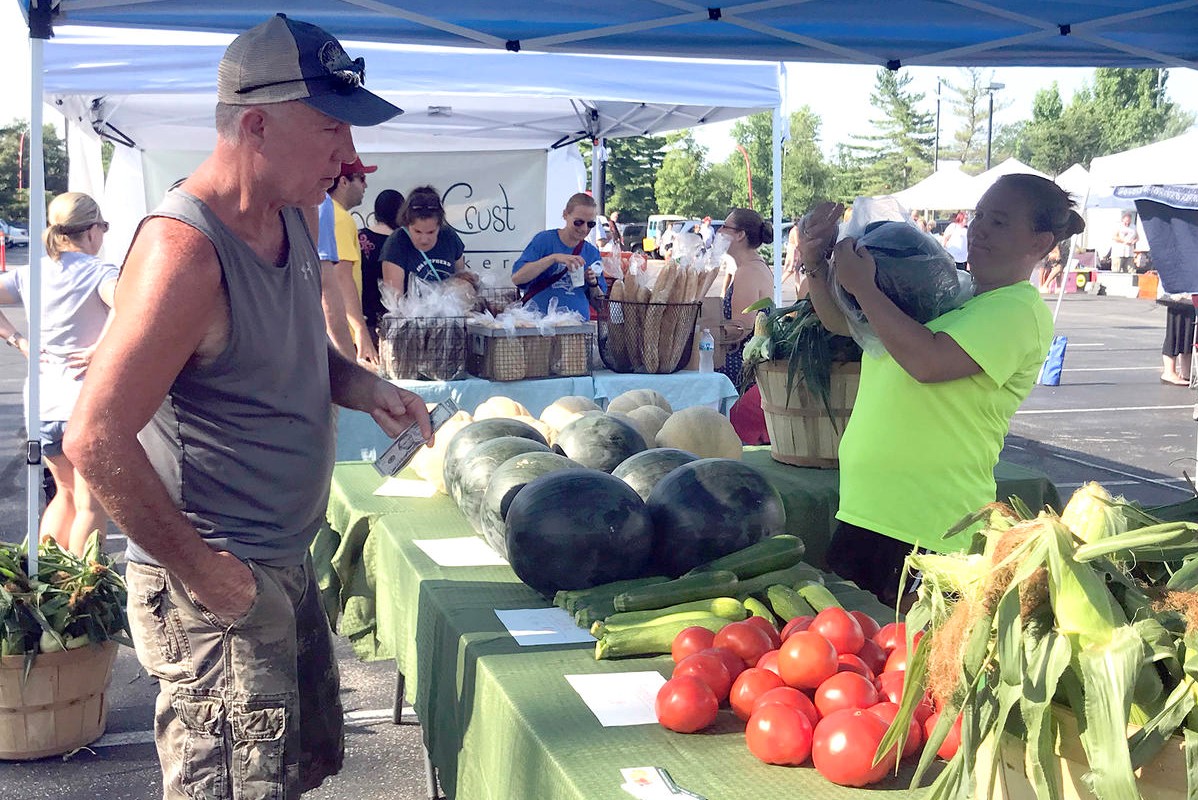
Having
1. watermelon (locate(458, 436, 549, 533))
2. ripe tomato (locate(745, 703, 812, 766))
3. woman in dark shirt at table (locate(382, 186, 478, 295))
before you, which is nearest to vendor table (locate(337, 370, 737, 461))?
woman in dark shirt at table (locate(382, 186, 478, 295))

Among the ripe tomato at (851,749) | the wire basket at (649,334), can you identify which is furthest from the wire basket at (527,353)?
the ripe tomato at (851,749)

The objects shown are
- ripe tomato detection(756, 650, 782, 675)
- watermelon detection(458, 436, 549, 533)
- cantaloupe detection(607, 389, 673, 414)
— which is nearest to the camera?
ripe tomato detection(756, 650, 782, 675)

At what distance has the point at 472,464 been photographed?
3.30 m

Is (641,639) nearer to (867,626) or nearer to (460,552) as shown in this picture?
(867,626)

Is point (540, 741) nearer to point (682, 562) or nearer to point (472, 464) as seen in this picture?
→ point (682, 562)

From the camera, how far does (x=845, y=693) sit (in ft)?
5.68

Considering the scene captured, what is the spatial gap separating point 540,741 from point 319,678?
0.76 m

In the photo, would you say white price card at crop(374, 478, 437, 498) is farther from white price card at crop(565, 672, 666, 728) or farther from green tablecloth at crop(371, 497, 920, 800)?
white price card at crop(565, 672, 666, 728)

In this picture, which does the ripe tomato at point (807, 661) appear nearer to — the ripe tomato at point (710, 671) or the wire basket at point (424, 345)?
the ripe tomato at point (710, 671)

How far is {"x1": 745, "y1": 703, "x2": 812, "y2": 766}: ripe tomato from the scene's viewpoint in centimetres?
169

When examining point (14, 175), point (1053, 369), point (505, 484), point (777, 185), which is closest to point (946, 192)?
point (1053, 369)

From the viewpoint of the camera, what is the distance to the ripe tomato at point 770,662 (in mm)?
1912

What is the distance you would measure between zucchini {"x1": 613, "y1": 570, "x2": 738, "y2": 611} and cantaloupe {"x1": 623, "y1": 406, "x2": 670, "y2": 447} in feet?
5.26

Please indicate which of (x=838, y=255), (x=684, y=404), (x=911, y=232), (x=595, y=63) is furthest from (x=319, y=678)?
(x=595, y=63)
